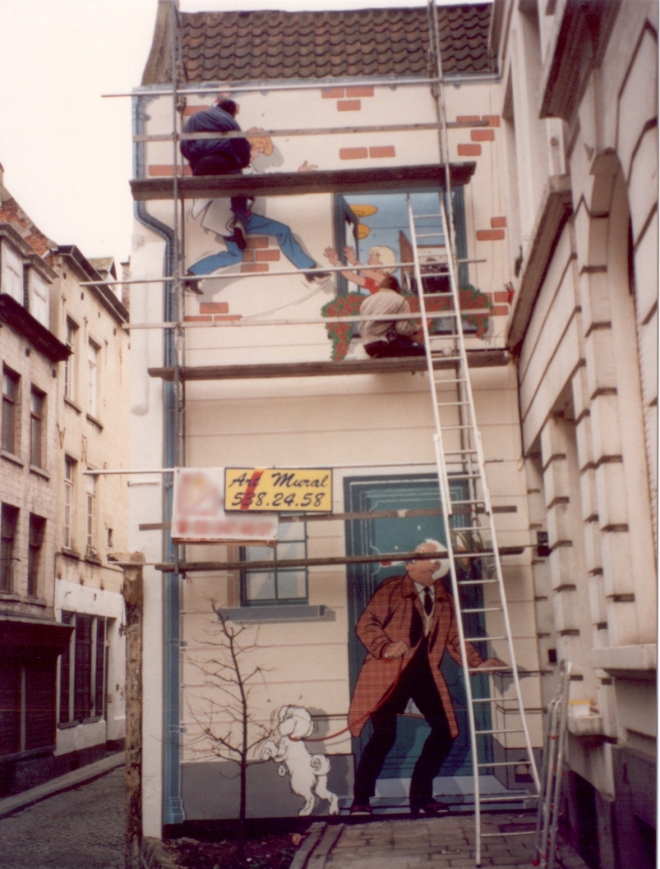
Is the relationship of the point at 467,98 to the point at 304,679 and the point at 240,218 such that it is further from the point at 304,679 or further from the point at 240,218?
the point at 304,679

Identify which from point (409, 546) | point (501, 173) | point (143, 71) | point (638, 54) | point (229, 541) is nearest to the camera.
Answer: point (638, 54)

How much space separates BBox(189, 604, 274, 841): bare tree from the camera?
1024 cm

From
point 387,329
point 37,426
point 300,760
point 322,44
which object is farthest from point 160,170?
point 37,426

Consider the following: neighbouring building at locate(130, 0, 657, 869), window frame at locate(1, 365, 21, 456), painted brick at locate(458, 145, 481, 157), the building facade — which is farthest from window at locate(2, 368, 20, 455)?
the building facade

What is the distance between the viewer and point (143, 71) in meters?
12.4

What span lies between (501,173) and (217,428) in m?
4.20

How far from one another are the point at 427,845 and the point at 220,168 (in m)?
7.04

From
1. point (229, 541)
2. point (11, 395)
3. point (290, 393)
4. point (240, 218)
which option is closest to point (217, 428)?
point (290, 393)

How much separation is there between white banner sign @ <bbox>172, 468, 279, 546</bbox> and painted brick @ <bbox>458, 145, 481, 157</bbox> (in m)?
4.58

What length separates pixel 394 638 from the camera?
413 inches

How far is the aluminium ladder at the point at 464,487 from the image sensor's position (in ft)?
33.2

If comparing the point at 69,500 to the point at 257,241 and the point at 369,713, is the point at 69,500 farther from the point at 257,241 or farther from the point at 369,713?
the point at 369,713

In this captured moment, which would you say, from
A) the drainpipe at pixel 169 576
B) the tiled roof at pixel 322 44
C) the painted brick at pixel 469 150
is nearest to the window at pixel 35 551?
the drainpipe at pixel 169 576

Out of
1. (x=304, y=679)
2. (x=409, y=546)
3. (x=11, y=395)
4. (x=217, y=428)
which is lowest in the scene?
(x=304, y=679)
